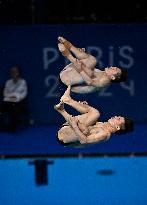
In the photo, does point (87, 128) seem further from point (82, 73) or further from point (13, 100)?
point (13, 100)

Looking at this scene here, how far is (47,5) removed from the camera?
463 inches

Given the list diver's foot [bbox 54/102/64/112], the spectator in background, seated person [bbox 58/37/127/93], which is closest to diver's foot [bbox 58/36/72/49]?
seated person [bbox 58/37/127/93]

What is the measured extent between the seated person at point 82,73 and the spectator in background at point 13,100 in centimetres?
514

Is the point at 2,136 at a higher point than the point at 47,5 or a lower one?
lower

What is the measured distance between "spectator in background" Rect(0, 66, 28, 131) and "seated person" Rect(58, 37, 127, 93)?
16.9 feet

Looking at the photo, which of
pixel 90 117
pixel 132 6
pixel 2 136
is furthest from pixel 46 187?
pixel 132 6

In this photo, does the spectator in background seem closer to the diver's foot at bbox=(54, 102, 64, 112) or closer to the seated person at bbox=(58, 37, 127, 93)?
the seated person at bbox=(58, 37, 127, 93)

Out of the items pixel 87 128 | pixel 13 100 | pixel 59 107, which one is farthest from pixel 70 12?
pixel 59 107

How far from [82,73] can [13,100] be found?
552 centimetres

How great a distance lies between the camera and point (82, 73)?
5.93m

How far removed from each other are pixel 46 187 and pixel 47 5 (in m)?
4.44

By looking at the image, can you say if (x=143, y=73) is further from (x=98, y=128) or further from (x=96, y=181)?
(x=98, y=128)

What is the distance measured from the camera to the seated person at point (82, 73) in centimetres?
589

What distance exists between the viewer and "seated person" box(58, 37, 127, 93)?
5891 millimetres
